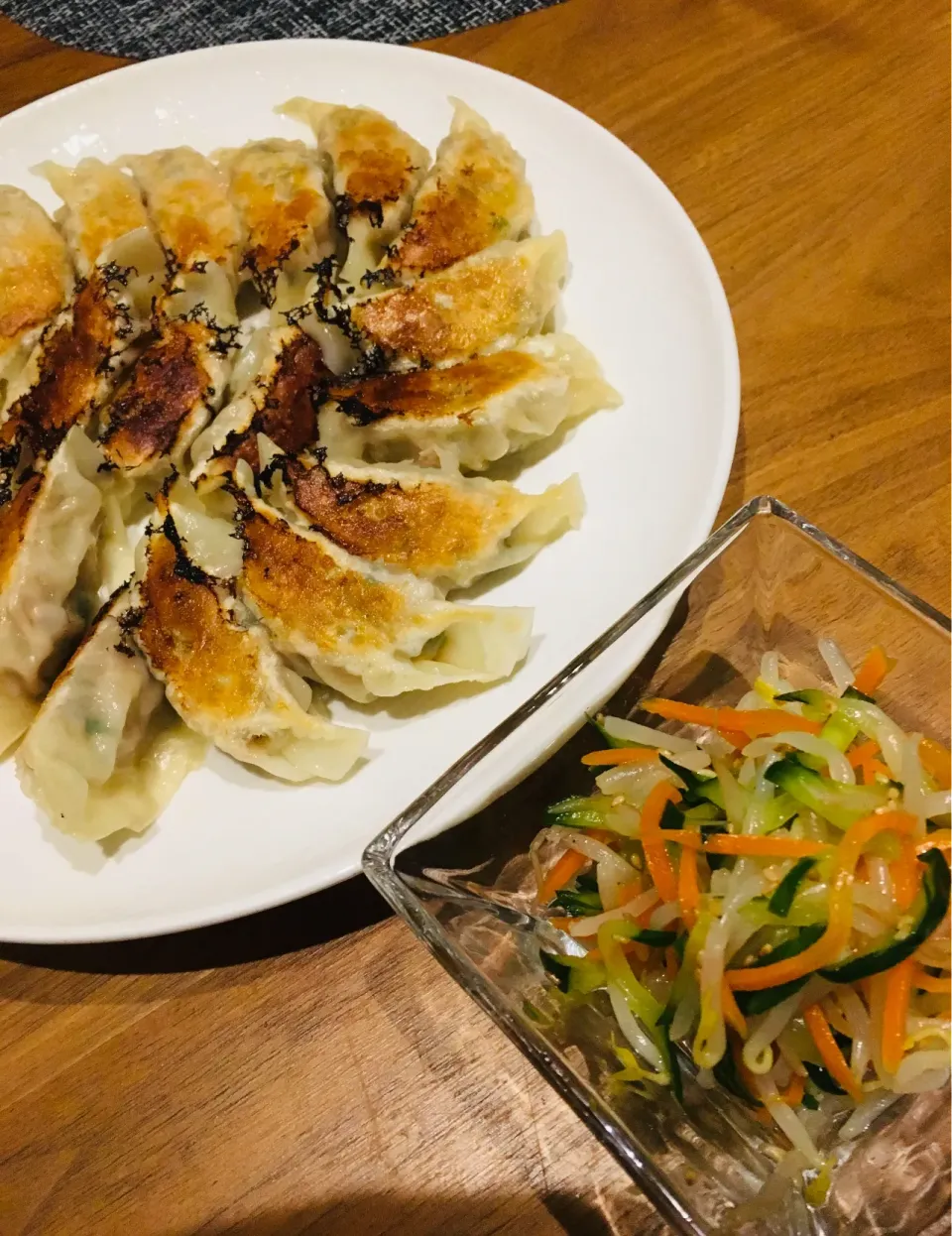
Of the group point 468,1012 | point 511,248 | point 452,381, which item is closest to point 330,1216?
point 468,1012

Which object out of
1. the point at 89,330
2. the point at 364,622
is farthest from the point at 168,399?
the point at 364,622

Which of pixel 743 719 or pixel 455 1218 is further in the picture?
pixel 455 1218

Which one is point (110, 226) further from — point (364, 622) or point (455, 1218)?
point (455, 1218)

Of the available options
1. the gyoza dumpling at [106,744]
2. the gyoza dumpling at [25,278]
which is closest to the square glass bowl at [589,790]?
the gyoza dumpling at [106,744]

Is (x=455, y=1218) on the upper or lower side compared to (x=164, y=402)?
lower

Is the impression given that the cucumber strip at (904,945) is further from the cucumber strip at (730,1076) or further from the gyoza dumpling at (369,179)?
the gyoza dumpling at (369,179)

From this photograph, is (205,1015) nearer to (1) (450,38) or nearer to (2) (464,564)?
(2) (464,564)
